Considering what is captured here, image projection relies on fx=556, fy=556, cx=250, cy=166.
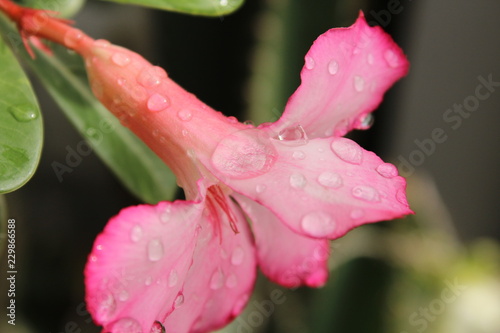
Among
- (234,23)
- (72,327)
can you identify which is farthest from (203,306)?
(234,23)

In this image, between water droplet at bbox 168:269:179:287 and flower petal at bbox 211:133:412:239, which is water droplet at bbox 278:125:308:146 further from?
water droplet at bbox 168:269:179:287

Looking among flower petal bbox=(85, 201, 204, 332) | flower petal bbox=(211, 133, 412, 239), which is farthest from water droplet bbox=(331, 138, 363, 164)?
flower petal bbox=(85, 201, 204, 332)

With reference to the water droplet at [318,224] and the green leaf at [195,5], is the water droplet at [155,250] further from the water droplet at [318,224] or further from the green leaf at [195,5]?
the green leaf at [195,5]

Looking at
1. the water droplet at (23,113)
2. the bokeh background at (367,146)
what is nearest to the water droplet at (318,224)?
the water droplet at (23,113)

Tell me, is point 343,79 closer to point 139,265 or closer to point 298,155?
point 298,155

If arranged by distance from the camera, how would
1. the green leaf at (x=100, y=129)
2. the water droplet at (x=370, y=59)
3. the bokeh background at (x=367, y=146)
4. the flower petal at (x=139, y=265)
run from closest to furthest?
the flower petal at (x=139, y=265) < the water droplet at (x=370, y=59) < the green leaf at (x=100, y=129) < the bokeh background at (x=367, y=146)
